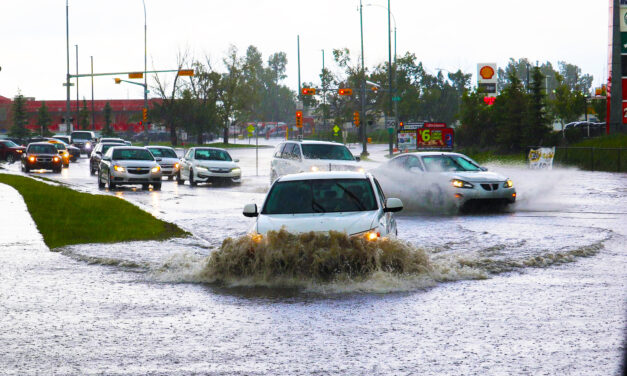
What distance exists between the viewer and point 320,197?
11648 millimetres

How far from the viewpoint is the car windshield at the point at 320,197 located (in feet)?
37.6

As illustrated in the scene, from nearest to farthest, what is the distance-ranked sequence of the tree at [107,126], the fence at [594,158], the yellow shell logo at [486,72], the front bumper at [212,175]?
the front bumper at [212,175] < the fence at [594,158] < the yellow shell logo at [486,72] < the tree at [107,126]

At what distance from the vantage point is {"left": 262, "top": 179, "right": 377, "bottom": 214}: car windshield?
11453mm

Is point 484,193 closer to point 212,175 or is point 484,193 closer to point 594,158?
point 212,175

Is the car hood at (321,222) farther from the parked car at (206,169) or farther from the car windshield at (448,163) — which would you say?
the parked car at (206,169)

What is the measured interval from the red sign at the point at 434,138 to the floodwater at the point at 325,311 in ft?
92.5

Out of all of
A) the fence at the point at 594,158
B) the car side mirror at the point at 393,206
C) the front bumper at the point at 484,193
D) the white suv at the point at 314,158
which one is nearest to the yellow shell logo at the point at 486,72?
the fence at the point at 594,158

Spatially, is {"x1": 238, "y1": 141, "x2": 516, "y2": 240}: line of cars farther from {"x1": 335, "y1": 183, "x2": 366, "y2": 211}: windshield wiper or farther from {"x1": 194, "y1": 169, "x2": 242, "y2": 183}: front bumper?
{"x1": 194, "y1": 169, "x2": 242, "y2": 183}: front bumper

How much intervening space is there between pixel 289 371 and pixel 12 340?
109 inches

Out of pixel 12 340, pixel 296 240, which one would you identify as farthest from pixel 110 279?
pixel 12 340

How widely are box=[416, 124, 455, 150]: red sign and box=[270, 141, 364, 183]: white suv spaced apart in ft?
53.3

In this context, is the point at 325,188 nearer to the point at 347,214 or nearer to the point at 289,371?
the point at 347,214

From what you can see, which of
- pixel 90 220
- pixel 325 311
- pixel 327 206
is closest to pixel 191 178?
pixel 90 220

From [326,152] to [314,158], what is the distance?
68 centimetres
